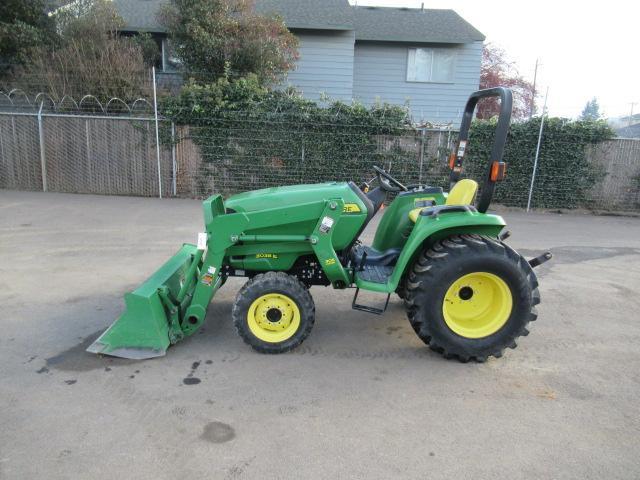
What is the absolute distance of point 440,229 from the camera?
3514mm

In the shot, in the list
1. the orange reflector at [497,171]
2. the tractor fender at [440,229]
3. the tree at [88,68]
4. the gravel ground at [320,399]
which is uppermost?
the tree at [88,68]

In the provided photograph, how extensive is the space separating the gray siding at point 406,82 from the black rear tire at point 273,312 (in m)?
12.7

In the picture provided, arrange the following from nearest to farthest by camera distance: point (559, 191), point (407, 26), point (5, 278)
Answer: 1. point (5, 278)
2. point (559, 191)
3. point (407, 26)

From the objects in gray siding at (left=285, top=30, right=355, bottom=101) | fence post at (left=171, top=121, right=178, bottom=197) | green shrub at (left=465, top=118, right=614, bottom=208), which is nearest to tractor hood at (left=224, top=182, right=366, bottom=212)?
fence post at (left=171, top=121, right=178, bottom=197)

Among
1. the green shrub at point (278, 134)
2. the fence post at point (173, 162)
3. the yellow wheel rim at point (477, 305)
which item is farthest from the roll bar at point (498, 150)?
the fence post at point (173, 162)

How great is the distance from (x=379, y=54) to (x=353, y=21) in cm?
147

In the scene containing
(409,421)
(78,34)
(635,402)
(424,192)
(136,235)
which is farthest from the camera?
(78,34)

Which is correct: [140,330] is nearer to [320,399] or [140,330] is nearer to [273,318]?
[273,318]

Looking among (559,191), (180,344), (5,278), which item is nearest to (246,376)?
(180,344)

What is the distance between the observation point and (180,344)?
3.82 m

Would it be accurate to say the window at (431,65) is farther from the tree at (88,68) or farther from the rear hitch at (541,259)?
the rear hitch at (541,259)

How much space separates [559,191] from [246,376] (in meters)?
9.07

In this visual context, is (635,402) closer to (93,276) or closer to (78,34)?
(93,276)

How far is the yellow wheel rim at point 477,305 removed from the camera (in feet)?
11.9
